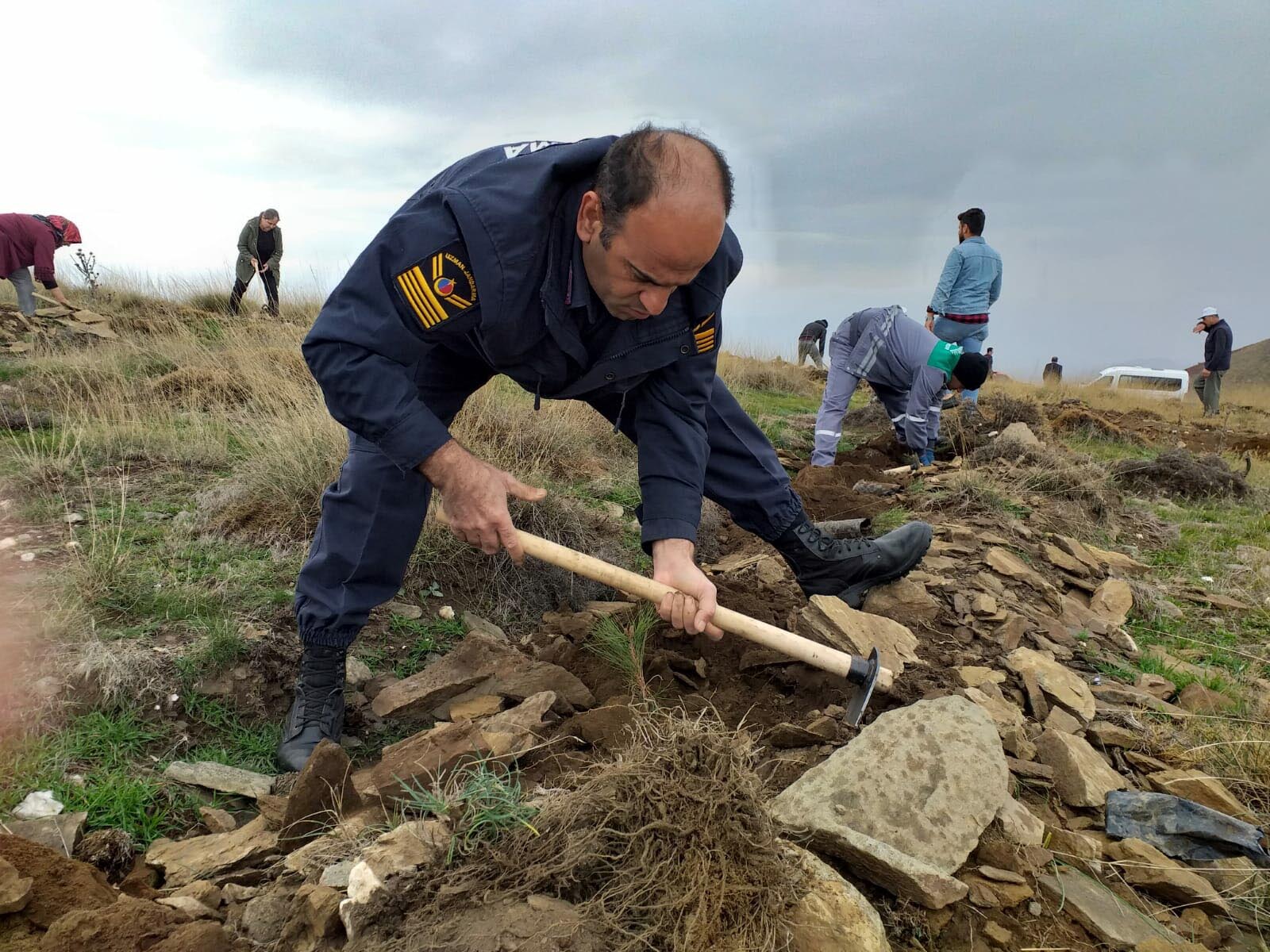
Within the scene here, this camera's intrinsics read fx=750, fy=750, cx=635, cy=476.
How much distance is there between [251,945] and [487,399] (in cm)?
434

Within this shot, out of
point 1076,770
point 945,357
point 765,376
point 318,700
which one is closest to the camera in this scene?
point 1076,770

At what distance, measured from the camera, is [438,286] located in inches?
74.0

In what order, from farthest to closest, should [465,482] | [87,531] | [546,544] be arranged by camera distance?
[87,531] → [546,544] → [465,482]

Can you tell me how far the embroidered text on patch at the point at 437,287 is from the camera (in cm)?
187

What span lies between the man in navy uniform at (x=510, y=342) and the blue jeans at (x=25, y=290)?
911 centimetres

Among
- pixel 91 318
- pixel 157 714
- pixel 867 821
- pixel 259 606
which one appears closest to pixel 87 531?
pixel 259 606

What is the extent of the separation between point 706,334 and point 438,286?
851 millimetres

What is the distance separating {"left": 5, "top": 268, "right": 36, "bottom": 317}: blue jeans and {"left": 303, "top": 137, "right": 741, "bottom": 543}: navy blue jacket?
9.26 m

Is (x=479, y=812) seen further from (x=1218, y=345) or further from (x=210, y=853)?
(x=1218, y=345)

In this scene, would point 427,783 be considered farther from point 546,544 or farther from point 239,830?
point 546,544

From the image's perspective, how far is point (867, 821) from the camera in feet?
5.49

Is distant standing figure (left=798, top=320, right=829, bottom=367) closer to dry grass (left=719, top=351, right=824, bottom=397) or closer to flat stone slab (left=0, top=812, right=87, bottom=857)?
dry grass (left=719, top=351, right=824, bottom=397)

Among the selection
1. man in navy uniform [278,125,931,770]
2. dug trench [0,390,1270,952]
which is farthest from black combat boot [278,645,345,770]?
dug trench [0,390,1270,952]

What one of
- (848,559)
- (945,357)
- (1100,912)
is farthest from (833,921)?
(945,357)
